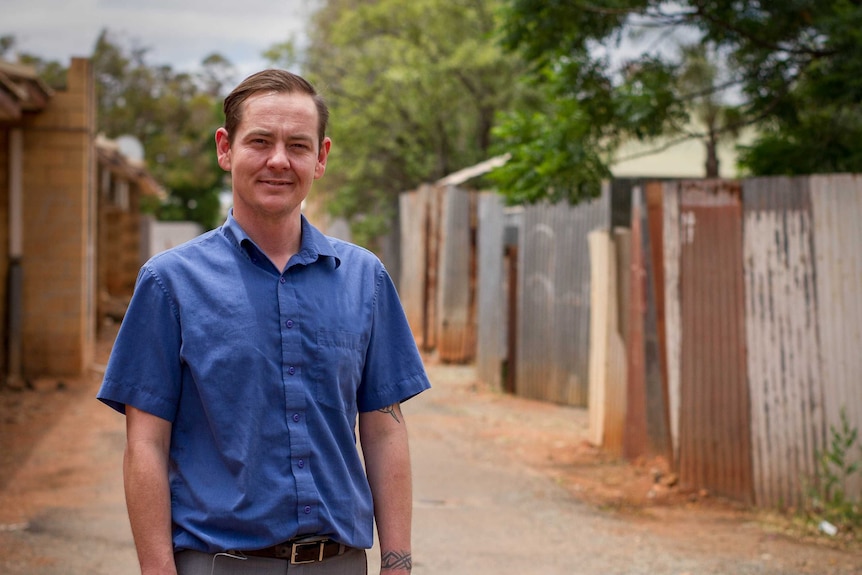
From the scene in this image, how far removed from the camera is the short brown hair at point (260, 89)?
2.40m

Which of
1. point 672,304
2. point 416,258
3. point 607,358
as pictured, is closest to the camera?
point 672,304

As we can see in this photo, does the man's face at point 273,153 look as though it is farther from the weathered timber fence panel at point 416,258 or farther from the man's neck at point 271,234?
the weathered timber fence panel at point 416,258

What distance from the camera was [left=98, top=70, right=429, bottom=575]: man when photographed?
2.26 meters

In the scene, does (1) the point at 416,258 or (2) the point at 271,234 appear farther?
(1) the point at 416,258

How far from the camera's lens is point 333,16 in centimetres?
2888

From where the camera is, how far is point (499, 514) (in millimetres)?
6613

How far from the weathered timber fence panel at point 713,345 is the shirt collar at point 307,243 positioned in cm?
452

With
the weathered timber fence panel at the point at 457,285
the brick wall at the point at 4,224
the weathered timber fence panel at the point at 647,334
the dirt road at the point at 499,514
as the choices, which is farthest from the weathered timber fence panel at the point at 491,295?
the brick wall at the point at 4,224

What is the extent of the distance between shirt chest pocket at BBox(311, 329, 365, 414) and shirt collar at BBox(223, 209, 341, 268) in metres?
0.19

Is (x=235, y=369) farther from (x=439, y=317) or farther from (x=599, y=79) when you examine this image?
(x=439, y=317)

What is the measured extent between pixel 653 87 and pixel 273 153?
531 centimetres

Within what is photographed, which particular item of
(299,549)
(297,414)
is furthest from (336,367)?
(299,549)

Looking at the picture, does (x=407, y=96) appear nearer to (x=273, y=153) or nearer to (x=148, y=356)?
(x=273, y=153)

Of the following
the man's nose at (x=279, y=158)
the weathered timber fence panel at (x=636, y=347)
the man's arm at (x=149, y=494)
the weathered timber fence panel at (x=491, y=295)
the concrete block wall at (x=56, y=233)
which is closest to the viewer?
the man's arm at (x=149, y=494)
